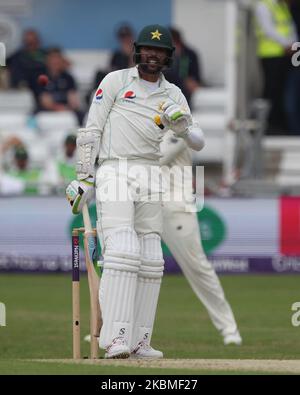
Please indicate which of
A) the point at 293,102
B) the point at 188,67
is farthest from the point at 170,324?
the point at 293,102

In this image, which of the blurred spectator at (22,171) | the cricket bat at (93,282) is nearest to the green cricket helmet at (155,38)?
the cricket bat at (93,282)

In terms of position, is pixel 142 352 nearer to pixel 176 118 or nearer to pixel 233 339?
pixel 176 118

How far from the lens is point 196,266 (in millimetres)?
11719

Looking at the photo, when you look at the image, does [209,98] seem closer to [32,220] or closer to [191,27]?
[191,27]

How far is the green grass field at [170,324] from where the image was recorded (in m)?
10.5

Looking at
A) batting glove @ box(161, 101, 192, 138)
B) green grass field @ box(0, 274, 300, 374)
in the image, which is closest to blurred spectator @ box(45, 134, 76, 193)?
green grass field @ box(0, 274, 300, 374)

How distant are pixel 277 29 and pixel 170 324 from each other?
8.52m

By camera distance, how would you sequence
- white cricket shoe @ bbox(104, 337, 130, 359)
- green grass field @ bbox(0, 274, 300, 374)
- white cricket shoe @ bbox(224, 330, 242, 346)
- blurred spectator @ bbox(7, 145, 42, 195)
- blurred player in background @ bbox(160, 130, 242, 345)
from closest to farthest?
white cricket shoe @ bbox(104, 337, 130, 359) → green grass field @ bbox(0, 274, 300, 374) → white cricket shoe @ bbox(224, 330, 242, 346) → blurred player in background @ bbox(160, 130, 242, 345) → blurred spectator @ bbox(7, 145, 42, 195)

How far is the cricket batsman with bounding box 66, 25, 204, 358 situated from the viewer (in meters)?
9.25

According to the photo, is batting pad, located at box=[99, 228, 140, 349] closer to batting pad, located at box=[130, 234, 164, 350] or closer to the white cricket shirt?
batting pad, located at box=[130, 234, 164, 350]

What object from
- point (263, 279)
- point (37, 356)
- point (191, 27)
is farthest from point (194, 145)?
point (191, 27)

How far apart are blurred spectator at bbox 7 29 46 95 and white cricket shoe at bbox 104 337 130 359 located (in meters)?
12.6

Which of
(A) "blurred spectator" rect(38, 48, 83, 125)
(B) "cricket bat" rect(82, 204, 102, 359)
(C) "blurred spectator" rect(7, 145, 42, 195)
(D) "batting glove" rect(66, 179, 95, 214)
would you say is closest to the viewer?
(D) "batting glove" rect(66, 179, 95, 214)
